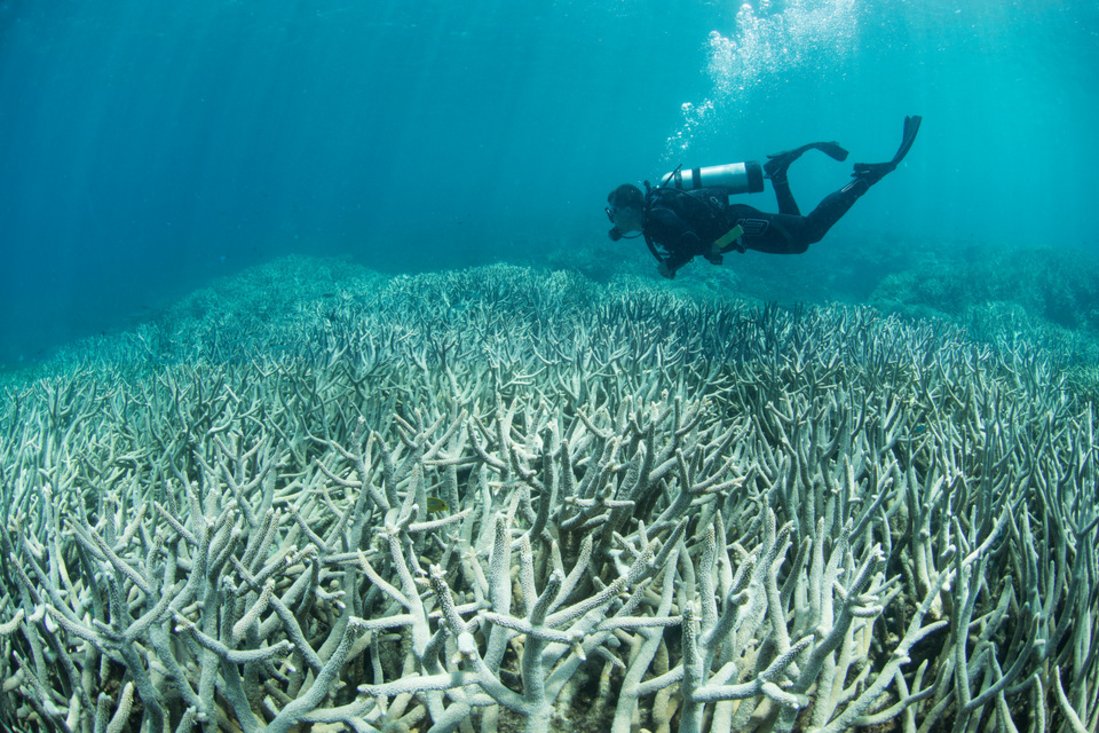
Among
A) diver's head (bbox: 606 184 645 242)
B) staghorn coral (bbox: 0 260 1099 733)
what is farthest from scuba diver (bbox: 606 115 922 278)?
staghorn coral (bbox: 0 260 1099 733)

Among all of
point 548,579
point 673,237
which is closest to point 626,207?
point 673,237

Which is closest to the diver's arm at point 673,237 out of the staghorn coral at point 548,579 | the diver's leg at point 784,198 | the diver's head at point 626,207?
the diver's head at point 626,207

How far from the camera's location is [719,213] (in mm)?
7941

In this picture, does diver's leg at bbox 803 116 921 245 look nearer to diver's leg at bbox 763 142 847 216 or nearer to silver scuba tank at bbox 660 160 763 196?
diver's leg at bbox 763 142 847 216

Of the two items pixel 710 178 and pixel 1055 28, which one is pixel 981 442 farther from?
pixel 1055 28

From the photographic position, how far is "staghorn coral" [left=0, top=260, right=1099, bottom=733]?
1.43m

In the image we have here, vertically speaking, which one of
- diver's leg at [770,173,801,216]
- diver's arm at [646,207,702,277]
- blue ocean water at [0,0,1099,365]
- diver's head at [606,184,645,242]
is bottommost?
diver's arm at [646,207,702,277]

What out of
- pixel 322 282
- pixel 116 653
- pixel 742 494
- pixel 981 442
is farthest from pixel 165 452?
pixel 322 282

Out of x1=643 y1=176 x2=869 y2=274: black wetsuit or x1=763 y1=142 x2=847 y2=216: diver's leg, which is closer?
x1=643 y1=176 x2=869 y2=274: black wetsuit

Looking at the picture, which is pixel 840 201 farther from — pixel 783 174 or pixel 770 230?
pixel 770 230

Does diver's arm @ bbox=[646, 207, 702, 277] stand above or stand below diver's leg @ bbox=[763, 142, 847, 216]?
below

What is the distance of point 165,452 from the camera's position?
3.14 metres

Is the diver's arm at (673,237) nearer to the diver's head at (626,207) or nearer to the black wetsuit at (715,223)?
the black wetsuit at (715,223)

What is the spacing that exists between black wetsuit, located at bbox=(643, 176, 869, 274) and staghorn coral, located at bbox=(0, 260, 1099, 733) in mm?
4247
